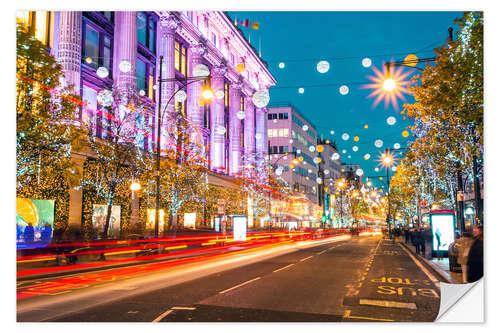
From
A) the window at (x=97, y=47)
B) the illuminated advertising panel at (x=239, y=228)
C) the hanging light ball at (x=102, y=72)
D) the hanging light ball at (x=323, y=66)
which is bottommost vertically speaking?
the illuminated advertising panel at (x=239, y=228)

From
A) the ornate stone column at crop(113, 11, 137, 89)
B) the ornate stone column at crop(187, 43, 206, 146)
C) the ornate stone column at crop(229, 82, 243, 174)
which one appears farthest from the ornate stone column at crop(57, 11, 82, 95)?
the ornate stone column at crop(229, 82, 243, 174)

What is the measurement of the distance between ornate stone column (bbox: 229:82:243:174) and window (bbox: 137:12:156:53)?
67.5ft

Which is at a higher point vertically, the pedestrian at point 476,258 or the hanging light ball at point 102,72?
the hanging light ball at point 102,72

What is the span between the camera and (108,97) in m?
29.1

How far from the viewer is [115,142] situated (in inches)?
1063

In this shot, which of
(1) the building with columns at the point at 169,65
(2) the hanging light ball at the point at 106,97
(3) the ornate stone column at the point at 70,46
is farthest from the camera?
(1) the building with columns at the point at 169,65

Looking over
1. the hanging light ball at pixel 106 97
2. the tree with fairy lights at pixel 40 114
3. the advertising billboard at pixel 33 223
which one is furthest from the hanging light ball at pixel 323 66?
the advertising billboard at pixel 33 223

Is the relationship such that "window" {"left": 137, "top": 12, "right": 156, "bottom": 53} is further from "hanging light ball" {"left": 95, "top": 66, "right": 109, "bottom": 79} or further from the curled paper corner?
the curled paper corner

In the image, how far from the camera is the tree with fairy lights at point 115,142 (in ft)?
88.5

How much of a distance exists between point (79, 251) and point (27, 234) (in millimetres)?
3802

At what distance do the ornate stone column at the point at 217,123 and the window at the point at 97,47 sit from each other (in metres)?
19.6

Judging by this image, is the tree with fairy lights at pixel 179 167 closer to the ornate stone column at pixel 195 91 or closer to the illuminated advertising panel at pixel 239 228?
the illuminated advertising panel at pixel 239 228

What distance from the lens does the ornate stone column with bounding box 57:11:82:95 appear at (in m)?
28.7

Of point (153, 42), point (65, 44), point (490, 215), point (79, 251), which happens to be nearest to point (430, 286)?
point (490, 215)
